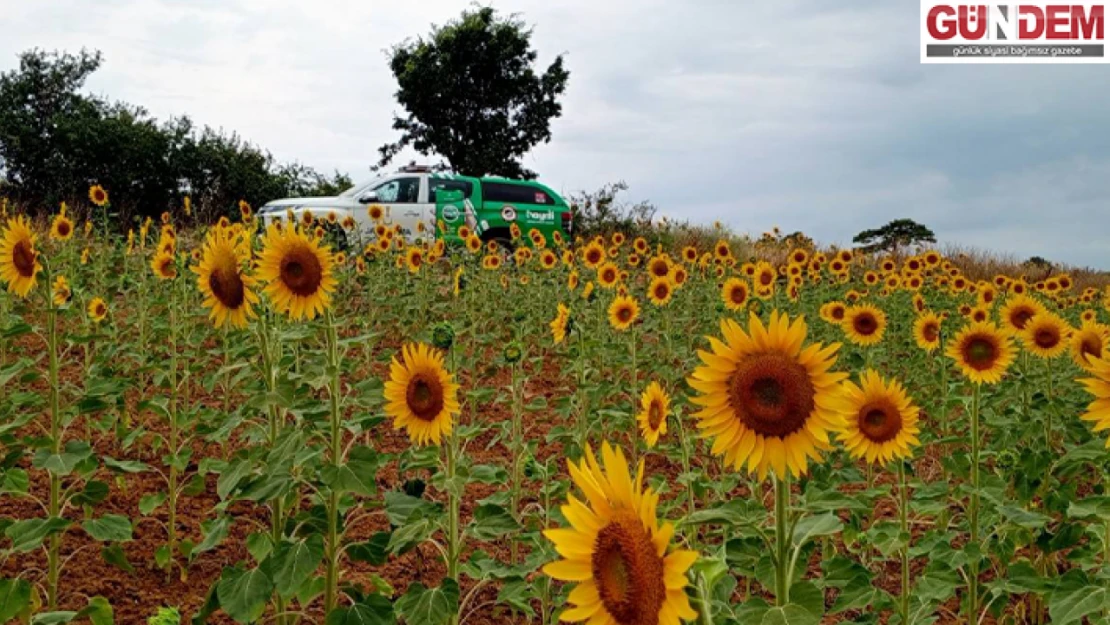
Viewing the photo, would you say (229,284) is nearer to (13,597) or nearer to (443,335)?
(443,335)

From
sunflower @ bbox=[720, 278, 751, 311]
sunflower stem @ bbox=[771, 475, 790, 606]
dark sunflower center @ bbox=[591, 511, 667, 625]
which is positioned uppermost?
sunflower @ bbox=[720, 278, 751, 311]

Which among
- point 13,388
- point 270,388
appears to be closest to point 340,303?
point 13,388

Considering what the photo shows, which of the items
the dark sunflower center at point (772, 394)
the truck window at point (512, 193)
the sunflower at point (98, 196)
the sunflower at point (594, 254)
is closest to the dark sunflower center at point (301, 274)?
the dark sunflower center at point (772, 394)

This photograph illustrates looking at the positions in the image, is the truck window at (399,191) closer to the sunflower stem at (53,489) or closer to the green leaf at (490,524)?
the sunflower stem at (53,489)

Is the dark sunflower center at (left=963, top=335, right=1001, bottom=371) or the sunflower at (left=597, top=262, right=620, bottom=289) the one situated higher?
the sunflower at (left=597, top=262, right=620, bottom=289)

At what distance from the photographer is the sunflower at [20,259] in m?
3.50

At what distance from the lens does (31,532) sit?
2.69 meters

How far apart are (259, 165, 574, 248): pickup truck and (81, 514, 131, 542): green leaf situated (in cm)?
1205

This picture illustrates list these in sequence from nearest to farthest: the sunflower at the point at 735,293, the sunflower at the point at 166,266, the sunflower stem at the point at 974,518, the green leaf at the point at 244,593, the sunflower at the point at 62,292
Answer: the green leaf at the point at 244,593 < the sunflower stem at the point at 974,518 < the sunflower at the point at 166,266 < the sunflower at the point at 62,292 < the sunflower at the point at 735,293

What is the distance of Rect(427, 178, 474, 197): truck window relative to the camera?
19516mm

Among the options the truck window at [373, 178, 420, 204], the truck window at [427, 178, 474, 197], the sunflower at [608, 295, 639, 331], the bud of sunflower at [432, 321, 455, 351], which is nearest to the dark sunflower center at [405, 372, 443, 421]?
the bud of sunflower at [432, 321, 455, 351]

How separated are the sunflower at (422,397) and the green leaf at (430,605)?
53 cm

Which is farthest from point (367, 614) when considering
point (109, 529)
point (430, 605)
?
point (109, 529)

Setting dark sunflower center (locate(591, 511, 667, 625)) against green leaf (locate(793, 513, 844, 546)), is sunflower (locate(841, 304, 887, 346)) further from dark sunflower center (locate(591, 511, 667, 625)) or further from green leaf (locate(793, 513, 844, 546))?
dark sunflower center (locate(591, 511, 667, 625))
